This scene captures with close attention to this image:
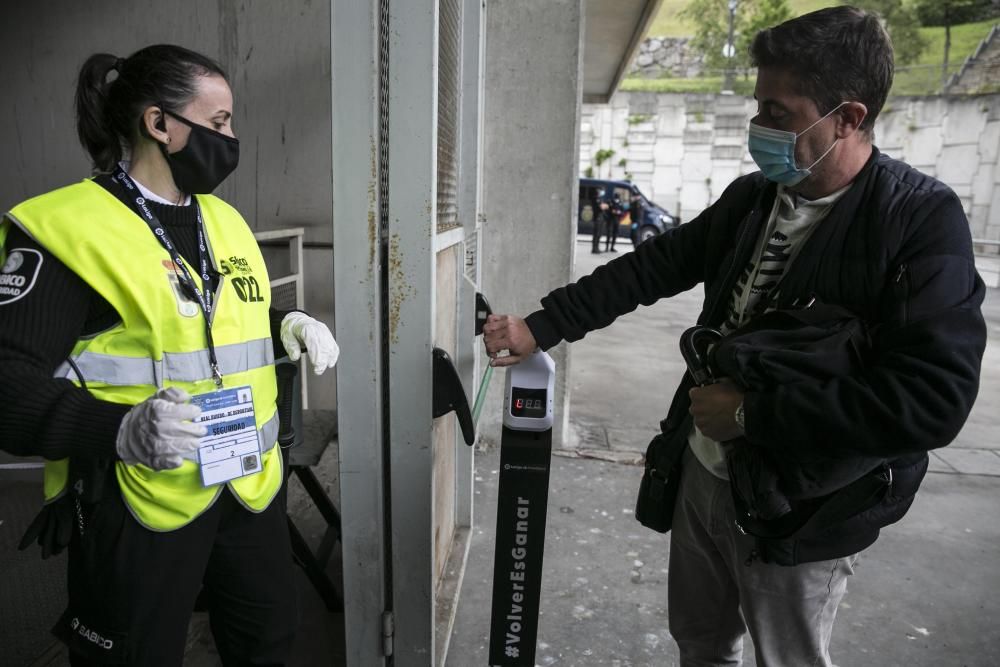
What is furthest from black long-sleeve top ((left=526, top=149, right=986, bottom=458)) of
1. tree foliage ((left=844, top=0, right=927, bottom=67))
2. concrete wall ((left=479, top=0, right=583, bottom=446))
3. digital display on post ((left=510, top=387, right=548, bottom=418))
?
tree foliage ((left=844, top=0, right=927, bottom=67))

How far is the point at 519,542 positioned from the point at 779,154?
3.44 feet

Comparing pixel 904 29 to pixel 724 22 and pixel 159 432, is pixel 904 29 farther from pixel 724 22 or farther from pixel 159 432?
pixel 159 432

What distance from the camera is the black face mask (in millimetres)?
1396

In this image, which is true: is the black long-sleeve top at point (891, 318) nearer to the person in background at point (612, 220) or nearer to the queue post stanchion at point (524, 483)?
the queue post stanchion at point (524, 483)

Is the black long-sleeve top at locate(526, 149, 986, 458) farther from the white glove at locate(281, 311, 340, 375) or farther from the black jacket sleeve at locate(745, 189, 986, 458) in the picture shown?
the white glove at locate(281, 311, 340, 375)

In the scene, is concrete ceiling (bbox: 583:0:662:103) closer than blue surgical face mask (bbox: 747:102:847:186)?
No

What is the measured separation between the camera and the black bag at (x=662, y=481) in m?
1.63

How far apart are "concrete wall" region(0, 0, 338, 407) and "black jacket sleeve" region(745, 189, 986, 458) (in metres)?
2.78

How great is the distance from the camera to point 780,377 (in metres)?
1.21

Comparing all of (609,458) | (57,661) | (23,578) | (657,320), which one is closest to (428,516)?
(57,661)

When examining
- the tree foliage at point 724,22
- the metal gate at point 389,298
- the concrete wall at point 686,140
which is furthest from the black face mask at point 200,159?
the tree foliage at point 724,22

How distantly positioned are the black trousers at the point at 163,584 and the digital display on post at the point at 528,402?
63 cm

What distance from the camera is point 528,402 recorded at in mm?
1597

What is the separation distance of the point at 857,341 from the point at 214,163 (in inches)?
52.0
